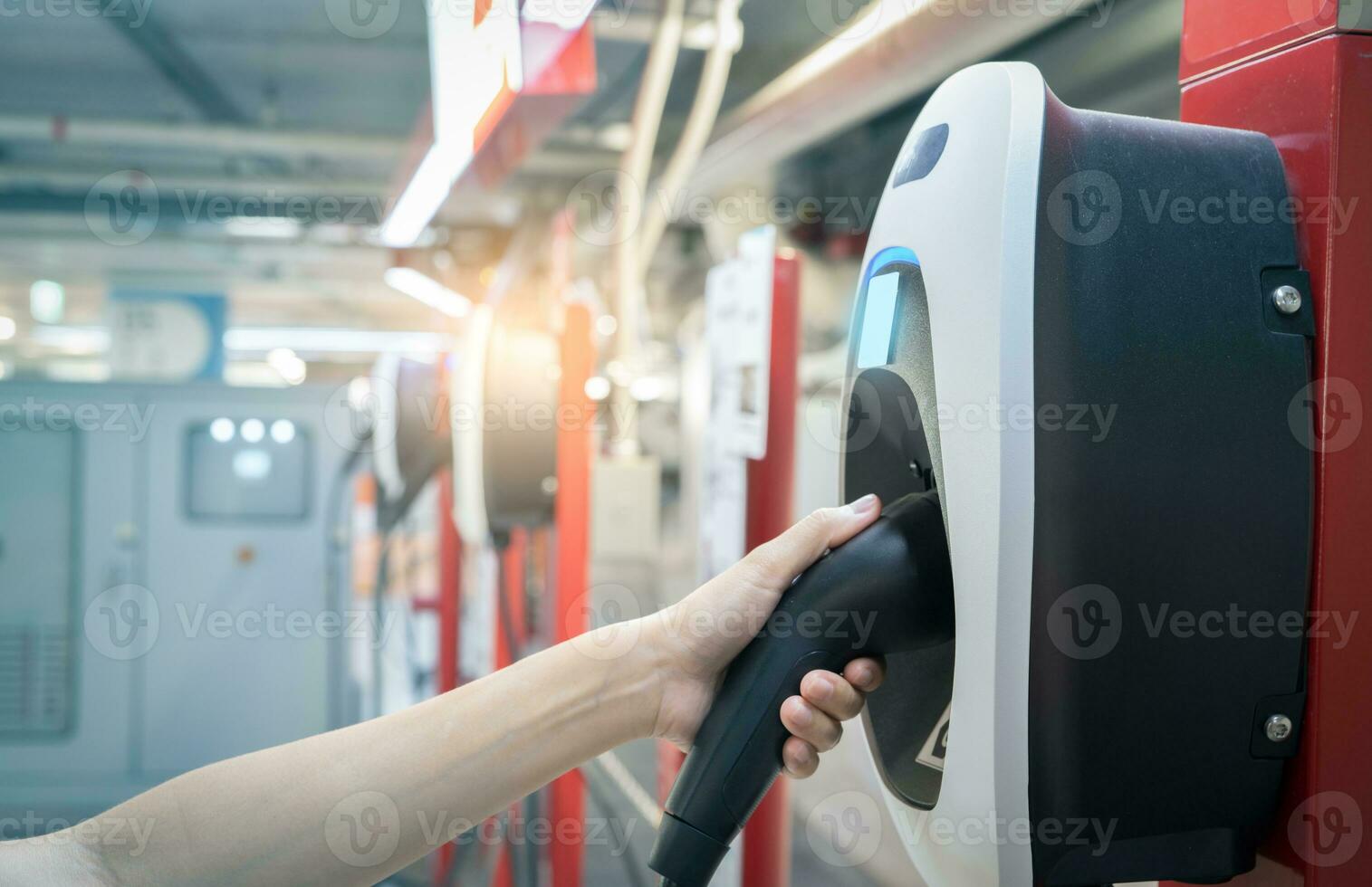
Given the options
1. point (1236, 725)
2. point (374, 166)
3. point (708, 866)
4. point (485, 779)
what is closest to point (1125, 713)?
point (1236, 725)

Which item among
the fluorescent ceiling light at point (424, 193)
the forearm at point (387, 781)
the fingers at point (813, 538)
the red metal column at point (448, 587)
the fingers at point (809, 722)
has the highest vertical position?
the fluorescent ceiling light at point (424, 193)

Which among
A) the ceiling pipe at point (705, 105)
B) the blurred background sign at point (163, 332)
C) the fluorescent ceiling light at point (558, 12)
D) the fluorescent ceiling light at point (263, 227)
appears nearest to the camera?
the fluorescent ceiling light at point (558, 12)

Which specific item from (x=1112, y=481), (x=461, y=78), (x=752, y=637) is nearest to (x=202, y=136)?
(x=461, y=78)

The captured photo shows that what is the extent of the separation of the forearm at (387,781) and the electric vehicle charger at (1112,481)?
310 millimetres

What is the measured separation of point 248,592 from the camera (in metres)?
2.92

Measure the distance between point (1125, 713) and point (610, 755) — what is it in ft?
12.6

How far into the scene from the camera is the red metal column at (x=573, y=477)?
2062 mm

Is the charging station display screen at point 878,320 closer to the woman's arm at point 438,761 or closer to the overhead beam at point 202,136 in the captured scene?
the woman's arm at point 438,761

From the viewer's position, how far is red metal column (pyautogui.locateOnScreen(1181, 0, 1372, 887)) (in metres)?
0.52

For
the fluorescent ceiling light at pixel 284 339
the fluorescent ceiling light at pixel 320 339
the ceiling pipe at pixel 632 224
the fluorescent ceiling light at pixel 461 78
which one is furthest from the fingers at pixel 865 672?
the fluorescent ceiling light at pixel 320 339

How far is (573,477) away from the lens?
6.89 ft

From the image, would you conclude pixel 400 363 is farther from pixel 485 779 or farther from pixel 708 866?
pixel 708 866

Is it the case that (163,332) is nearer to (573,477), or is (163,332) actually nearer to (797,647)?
(573,477)

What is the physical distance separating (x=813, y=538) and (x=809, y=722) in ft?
0.37
